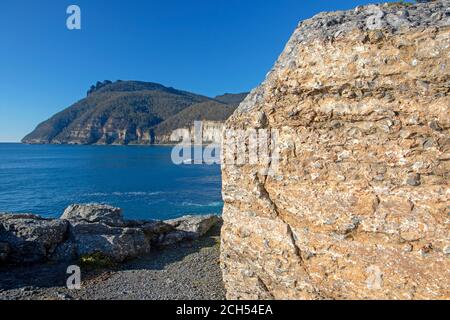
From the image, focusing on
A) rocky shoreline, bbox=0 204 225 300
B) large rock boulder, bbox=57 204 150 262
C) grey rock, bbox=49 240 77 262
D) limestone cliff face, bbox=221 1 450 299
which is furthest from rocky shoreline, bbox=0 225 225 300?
limestone cliff face, bbox=221 1 450 299

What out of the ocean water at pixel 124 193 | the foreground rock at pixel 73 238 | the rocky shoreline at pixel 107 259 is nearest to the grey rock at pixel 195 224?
the rocky shoreline at pixel 107 259

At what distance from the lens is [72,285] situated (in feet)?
47.4

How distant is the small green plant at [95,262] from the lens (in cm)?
1643

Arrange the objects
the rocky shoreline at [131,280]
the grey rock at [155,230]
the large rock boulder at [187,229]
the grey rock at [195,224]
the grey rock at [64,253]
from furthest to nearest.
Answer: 1. the grey rock at [195,224]
2. the large rock boulder at [187,229]
3. the grey rock at [155,230]
4. the grey rock at [64,253]
5. the rocky shoreline at [131,280]

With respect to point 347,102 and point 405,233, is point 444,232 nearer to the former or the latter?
point 405,233

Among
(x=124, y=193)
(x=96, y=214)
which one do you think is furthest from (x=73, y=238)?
(x=124, y=193)

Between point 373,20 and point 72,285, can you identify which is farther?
point 72,285

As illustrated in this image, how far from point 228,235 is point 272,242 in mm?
1589

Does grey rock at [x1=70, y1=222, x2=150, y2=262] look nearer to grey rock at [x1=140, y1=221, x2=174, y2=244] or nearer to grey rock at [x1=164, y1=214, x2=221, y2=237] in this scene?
grey rock at [x1=140, y1=221, x2=174, y2=244]

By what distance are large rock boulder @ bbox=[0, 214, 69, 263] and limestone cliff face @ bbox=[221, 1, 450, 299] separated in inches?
495

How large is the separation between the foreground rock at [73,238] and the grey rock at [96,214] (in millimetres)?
62

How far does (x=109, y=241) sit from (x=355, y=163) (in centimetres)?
1440

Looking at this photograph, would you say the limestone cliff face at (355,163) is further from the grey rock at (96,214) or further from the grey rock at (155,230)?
the grey rock at (96,214)
